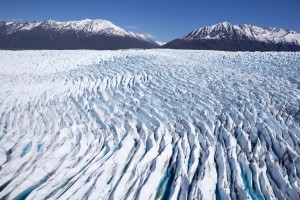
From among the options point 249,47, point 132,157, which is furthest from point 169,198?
point 249,47

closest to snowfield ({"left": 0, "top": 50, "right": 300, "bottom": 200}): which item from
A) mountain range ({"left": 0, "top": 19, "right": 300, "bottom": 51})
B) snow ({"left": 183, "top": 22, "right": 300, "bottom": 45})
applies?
mountain range ({"left": 0, "top": 19, "right": 300, "bottom": 51})

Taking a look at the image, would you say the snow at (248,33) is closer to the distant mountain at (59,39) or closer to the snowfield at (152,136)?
the distant mountain at (59,39)

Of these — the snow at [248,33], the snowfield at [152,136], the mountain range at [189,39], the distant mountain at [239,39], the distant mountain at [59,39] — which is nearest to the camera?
the snowfield at [152,136]

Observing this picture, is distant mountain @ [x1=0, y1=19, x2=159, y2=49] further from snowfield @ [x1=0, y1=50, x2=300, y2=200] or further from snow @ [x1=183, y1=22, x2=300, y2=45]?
snowfield @ [x1=0, y1=50, x2=300, y2=200]

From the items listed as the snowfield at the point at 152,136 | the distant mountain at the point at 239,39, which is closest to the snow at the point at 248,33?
the distant mountain at the point at 239,39

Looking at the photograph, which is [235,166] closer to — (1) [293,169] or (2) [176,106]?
(1) [293,169]

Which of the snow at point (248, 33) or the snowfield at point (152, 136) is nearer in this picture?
the snowfield at point (152, 136)
